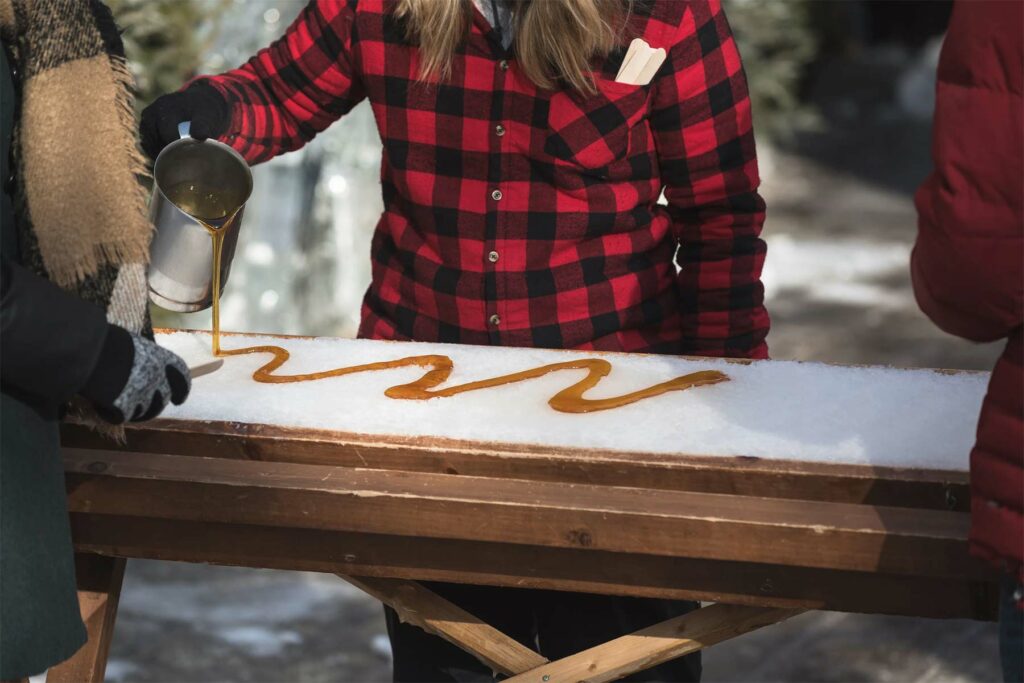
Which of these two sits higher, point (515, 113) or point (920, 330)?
point (515, 113)

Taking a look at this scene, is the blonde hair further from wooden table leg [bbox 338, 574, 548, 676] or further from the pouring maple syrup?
wooden table leg [bbox 338, 574, 548, 676]

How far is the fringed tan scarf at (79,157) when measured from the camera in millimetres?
1526

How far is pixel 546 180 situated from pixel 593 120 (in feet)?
0.43

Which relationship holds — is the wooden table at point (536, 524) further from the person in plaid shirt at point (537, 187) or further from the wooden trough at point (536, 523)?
the person in plaid shirt at point (537, 187)

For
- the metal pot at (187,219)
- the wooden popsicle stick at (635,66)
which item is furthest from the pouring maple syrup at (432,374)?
the wooden popsicle stick at (635,66)

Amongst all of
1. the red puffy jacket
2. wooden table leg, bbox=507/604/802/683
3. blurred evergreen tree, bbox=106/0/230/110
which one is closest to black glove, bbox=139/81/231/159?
wooden table leg, bbox=507/604/802/683

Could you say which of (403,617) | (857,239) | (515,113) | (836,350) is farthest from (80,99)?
(857,239)

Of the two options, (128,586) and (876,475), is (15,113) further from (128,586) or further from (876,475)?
(128,586)

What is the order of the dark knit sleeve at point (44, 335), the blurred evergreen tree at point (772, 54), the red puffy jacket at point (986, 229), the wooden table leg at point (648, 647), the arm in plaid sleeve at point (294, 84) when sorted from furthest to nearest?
the blurred evergreen tree at point (772, 54), the arm in plaid sleeve at point (294, 84), the wooden table leg at point (648, 647), the dark knit sleeve at point (44, 335), the red puffy jacket at point (986, 229)

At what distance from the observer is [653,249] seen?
221 cm

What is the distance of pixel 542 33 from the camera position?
76.9 inches

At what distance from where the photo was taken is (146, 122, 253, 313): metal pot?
1925 millimetres

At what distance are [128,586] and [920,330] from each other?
3722 millimetres

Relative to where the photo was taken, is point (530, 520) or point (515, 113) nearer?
point (530, 520)
